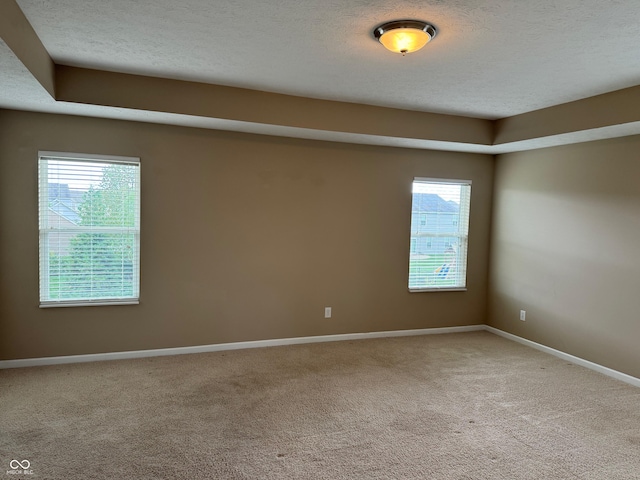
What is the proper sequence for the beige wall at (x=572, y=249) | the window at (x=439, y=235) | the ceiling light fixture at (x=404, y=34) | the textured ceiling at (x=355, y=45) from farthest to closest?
1. the window at (x=439, y=235)
2. the beige wall at (x=572, y=249)
3. the ceiling light fixture at (x=404, y=34)
4. the textured ceiling at (x=355, y=45)

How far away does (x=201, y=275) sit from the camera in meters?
4.44

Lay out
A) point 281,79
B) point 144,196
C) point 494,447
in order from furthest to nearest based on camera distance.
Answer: point 144,196 → point 281,79 → point 494,447

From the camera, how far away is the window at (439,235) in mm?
5316

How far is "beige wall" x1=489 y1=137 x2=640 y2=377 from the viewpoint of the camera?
4008 mm

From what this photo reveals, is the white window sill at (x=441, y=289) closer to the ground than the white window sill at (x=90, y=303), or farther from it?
farther from it

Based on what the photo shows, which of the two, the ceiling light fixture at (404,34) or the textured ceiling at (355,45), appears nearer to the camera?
the textured ceiling at (355,45)

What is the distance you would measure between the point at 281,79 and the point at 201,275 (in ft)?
6.97

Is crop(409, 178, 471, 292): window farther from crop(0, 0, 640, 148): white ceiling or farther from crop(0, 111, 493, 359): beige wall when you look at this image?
crop(0, 0, 640, 148): white ceiling

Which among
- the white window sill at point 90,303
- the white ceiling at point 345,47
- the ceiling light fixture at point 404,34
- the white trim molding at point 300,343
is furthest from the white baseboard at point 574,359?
the white window sill at point 90,303

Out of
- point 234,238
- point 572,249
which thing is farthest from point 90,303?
point 572,249

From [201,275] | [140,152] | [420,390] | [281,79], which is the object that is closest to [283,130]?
[281,79]

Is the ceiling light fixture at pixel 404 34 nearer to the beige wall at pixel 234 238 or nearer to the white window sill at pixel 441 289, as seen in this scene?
the beige wall at pixel 234 238

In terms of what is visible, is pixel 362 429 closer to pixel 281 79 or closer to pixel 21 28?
pixel 281 79

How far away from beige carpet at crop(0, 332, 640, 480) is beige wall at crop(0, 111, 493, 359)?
0.39 meters
